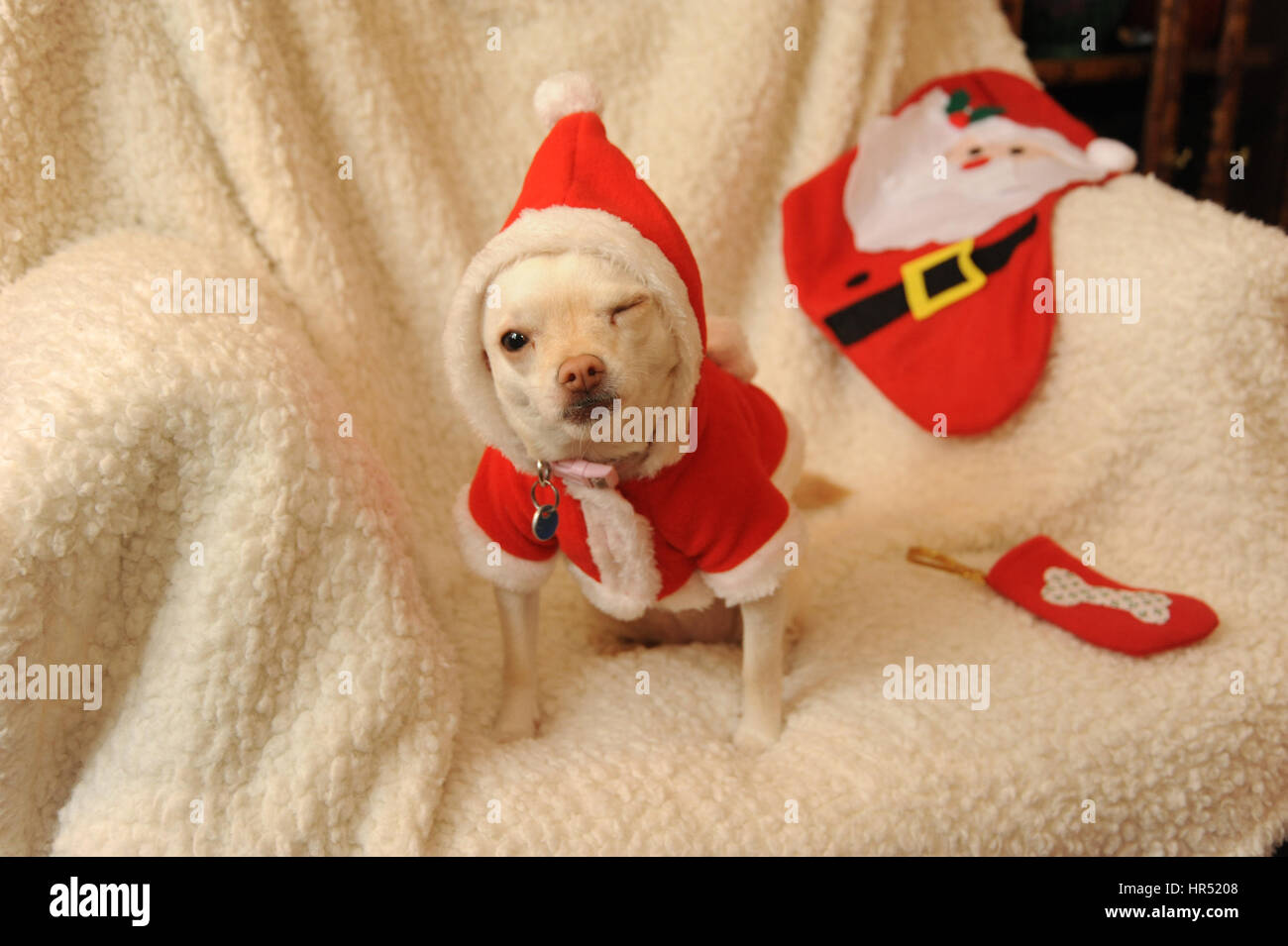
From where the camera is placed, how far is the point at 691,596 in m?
1.01

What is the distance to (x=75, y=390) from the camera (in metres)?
0.81

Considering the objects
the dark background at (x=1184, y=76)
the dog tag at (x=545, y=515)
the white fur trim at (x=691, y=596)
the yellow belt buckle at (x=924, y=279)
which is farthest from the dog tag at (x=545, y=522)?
the dark background at (x=1184, y=76)

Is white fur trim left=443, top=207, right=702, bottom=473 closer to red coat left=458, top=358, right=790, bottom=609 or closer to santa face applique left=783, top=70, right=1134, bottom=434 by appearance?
red coat left=458, top=358, right=790, bottom=609

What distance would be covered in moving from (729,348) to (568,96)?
0.29m

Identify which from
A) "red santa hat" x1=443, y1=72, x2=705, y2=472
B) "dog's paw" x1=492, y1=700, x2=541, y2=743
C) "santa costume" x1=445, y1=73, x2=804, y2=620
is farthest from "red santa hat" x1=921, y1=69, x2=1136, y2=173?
"dog's paw" x1=492, y1=700, x2=541, y2=743

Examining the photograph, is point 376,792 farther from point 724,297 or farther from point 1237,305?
point 1237,305

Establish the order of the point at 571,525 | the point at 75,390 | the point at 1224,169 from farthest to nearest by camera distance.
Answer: the point at 1224,169
the point at 571,525
the point at 75,390

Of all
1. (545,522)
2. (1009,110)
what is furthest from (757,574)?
(1009,110)

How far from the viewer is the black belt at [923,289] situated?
1.35 metres

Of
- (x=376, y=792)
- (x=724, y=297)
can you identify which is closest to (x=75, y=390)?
(x=376, y=792)

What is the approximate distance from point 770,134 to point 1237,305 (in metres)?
0.63

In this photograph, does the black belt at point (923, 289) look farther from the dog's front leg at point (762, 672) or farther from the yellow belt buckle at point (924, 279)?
the dog's front leg at point (762, 672)

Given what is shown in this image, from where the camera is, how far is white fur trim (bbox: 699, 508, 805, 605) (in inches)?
36.9

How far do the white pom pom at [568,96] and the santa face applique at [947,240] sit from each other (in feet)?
1.90
